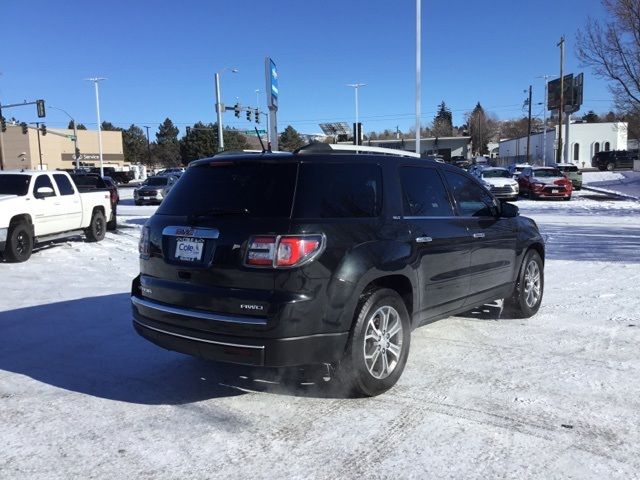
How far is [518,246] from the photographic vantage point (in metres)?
6.19

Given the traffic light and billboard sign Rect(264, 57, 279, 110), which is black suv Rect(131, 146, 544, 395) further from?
the traffic light

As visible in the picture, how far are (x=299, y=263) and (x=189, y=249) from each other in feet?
2.88

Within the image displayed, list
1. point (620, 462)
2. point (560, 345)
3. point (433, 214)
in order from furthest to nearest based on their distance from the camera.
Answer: point (560, 345)
point (433, 214)
point (620, 462)

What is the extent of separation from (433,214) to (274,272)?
1.88 m

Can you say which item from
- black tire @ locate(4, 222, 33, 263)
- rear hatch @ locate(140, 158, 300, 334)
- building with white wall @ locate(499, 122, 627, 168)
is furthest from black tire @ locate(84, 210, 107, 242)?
building with white wall @ locate(499, 122, 627, 168)

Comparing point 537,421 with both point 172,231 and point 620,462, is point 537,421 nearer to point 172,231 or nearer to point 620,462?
point 620,462

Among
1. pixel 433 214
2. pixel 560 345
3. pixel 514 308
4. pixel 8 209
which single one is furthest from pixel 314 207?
pixel 8 209

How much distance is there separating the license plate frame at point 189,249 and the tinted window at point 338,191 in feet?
2.44

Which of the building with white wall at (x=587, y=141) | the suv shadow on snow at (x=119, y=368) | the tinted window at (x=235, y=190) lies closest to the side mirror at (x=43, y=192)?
the suv shadow on snow at (x=119, y=368)

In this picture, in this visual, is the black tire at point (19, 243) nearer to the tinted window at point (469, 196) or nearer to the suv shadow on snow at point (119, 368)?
the suv shadow on snow at point (119, 368)

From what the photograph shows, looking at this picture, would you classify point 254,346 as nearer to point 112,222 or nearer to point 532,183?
point 112,222

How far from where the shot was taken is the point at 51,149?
96.8 meters

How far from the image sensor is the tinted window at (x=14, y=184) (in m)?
11.0

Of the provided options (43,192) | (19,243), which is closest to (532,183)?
(43,192)
